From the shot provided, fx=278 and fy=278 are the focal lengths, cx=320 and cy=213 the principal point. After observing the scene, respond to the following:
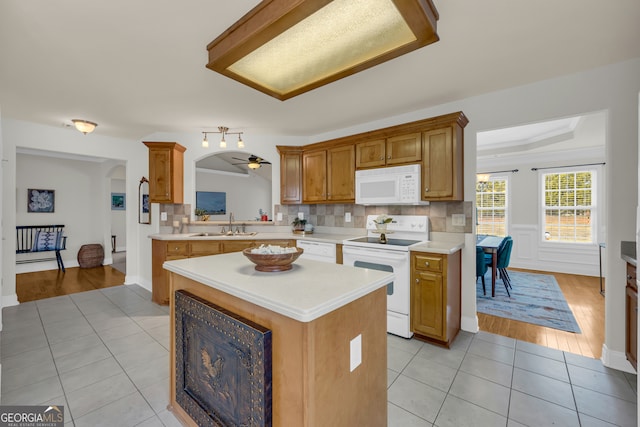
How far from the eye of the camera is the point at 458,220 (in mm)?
2975

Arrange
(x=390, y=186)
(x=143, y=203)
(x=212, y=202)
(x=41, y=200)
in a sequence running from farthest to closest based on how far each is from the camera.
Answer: (x=212, y=202), (x=41, y=200), (x=143, y=203), (x=390, y=186)

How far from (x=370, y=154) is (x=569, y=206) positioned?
4.65 metres

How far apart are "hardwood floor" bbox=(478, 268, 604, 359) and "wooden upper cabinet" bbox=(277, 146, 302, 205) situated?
282 centimetres

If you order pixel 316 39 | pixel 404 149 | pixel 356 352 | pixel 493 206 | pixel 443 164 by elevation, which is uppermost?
pixel 316 39

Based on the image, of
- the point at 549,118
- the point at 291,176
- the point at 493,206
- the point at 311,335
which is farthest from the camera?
the point at 493,206

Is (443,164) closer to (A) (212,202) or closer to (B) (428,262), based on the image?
(B) (428,262)

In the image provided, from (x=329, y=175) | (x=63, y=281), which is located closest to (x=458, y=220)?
(x=329, y=175)

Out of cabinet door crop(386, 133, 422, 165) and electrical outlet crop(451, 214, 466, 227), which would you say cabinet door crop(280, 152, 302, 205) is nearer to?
cabinet door crop(386, 133, 422, 165)

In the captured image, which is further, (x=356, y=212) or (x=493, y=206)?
(x=493, y=206)

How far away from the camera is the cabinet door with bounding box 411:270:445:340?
2523 millimetres

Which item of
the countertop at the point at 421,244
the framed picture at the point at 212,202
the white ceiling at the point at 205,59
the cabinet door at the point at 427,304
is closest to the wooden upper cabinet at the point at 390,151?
the white ceiling at the point at 205,59

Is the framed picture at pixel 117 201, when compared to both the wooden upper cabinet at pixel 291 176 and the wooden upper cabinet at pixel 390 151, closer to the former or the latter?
the wooden upper cabinet at pixel 291 176

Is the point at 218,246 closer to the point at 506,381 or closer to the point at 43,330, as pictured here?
the point at 43,330

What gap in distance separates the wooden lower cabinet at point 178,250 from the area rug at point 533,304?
273 centimetres
